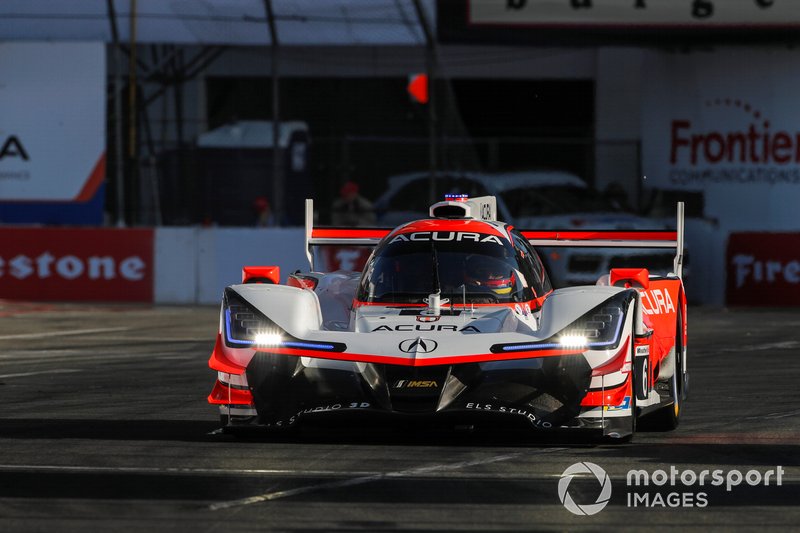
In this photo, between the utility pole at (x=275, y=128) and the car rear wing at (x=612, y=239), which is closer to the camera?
the car rear wing at (x=612, y=239)

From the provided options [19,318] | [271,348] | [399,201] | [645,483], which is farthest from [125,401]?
[399,201]

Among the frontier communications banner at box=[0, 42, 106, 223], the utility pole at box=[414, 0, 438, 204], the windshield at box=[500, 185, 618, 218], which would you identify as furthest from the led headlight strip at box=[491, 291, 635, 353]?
the frontier communications banner at box=[0, 42, 106, 223]

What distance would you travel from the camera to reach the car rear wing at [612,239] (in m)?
10.8

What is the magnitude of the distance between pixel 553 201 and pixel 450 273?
43.8ft

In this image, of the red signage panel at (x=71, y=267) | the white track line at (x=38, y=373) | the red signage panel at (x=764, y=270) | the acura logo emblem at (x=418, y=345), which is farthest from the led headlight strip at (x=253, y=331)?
the red signage panel at (x=764, y=270)

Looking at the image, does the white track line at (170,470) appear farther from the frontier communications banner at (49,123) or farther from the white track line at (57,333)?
the frontier communications banner at (49,123)

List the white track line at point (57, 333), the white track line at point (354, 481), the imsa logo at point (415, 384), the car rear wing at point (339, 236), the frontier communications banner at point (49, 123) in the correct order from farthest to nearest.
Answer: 1. the frontier communications banner at point (49, 123)
2. the white track line at point (57, 333)
3. the car rear wing at point (339, 236)
4. the imsa logo at point (415, 384)
5. the white track line at point (354, 481)

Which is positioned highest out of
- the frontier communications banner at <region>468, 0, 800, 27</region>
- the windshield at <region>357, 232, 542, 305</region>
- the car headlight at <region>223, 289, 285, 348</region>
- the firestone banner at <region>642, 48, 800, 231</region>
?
the frontier communications banner at <region>468, 0, 800, 27</region>

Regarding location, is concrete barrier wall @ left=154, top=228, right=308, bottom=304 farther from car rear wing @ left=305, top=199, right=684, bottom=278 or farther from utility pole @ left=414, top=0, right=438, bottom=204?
car rear wing @ left=305, top=199, right=684, bottom=278

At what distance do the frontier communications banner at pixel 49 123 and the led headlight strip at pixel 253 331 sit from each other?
1554 centimetres

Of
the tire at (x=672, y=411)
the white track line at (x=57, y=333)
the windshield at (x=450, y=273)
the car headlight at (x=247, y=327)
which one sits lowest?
the white track line at (x=57, y=333)

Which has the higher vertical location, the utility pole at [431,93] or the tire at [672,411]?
the utility pole at [431,93]

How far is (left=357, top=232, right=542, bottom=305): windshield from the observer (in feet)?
30.1

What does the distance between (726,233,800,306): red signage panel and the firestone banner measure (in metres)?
2.21
